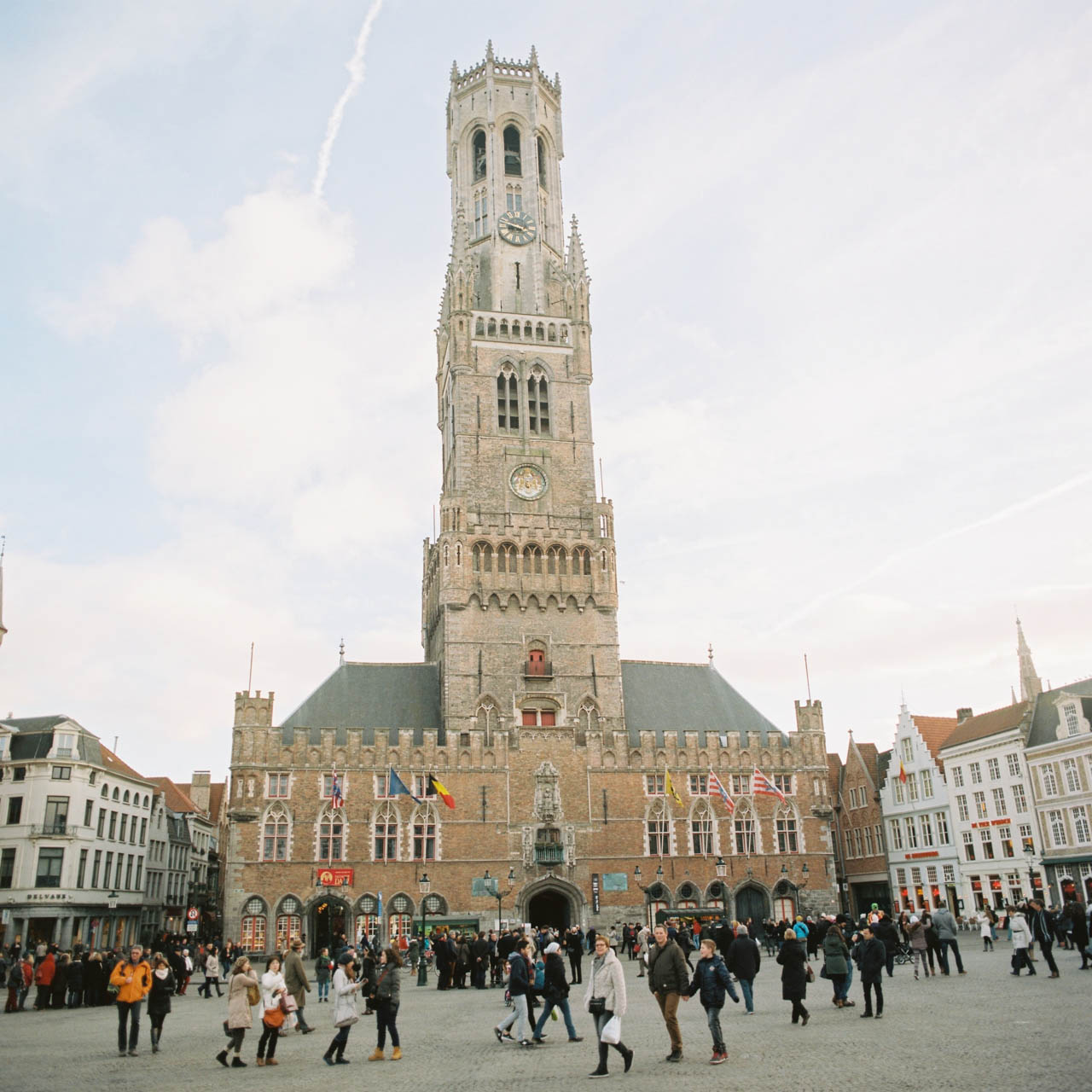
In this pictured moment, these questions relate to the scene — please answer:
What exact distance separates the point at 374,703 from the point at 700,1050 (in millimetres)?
41700

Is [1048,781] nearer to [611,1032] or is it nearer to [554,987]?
[554,987]

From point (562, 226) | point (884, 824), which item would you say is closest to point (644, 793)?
point (884, 824)

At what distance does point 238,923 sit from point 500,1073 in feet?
125

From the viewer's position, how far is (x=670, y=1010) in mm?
14328

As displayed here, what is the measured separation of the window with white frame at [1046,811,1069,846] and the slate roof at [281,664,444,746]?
101ft

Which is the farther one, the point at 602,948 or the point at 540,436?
the point at 540,436

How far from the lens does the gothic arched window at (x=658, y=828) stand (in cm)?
5303

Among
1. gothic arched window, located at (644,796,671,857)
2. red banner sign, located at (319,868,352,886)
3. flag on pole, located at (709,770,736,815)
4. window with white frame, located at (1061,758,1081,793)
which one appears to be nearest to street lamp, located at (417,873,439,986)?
red banner sign, located at (319,868,352,886)

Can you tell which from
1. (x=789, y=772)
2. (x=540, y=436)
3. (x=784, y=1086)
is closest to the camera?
(x=784, y=1086)

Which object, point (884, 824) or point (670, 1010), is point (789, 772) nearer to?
point (884, 824)

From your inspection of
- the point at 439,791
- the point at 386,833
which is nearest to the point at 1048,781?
the point at 439,791

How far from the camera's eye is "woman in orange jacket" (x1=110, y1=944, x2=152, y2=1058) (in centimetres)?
1731

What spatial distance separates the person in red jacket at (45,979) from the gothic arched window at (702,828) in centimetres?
3315

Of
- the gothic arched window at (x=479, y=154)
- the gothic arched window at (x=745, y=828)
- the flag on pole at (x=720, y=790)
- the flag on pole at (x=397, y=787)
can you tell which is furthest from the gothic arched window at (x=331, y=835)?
the gothic arched window at (x=479, y=154)
